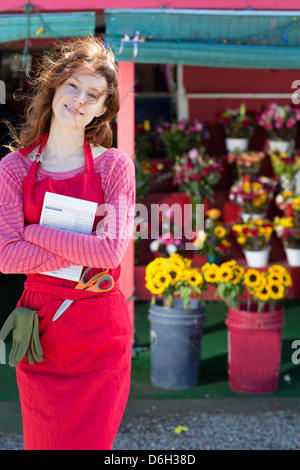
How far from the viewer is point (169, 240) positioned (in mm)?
6883

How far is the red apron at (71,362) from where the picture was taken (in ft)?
7.75

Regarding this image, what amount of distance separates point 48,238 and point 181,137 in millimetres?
5862

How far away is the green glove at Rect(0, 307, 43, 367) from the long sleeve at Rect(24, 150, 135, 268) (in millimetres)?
235

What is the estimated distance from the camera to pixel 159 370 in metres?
5.22

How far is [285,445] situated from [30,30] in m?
3.30

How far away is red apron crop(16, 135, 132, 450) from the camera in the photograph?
2.36 metres

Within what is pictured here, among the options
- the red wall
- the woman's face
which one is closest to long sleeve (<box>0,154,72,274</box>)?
the woman's face

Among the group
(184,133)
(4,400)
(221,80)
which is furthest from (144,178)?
(4,400)

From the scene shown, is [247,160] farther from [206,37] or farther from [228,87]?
[206,37]

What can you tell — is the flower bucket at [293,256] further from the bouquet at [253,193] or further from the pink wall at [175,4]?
the pink wall at [175,4]

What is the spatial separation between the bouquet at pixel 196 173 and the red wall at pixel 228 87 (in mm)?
916

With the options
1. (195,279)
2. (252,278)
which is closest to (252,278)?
(252,278)

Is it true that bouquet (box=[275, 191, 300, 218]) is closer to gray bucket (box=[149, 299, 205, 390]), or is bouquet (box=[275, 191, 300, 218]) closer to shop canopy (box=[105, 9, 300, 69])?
shop canopy (box=[105, 9, 300, 69])
